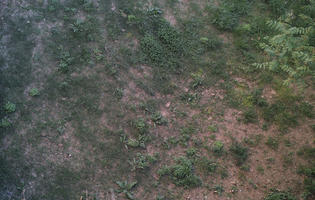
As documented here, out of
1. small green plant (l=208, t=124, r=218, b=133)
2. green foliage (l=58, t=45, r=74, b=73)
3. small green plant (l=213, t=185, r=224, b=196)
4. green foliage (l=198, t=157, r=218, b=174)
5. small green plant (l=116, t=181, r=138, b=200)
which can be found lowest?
small green plant (l=116, t=181, r=138, b=200)

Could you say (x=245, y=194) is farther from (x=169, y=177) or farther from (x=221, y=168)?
(x=169, y=177)

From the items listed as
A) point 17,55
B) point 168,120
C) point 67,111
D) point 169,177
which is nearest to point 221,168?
point 169,177

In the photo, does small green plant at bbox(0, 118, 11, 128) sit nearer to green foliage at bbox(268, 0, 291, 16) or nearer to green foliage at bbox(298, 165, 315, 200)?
green foliage at bbox(298, 165, 315, 200)

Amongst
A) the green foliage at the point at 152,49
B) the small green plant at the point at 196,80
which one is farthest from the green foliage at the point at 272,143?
the green foliage at the point at 152,49

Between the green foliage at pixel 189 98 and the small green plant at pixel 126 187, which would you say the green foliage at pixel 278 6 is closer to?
the green foliage at pixel 189 98

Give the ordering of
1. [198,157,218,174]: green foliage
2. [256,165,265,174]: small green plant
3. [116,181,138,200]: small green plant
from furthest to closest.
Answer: [256,165,265,174]: small green plant < [198,157,218,174]: green foliage < [116,181,138,200]: small green plant

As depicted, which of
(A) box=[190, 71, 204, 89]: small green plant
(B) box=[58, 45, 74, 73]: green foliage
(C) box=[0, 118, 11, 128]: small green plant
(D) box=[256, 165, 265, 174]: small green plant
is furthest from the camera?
(A) box=[190, 71, 204, 89]: small green plant

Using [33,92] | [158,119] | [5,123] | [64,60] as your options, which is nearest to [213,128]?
[158,119]

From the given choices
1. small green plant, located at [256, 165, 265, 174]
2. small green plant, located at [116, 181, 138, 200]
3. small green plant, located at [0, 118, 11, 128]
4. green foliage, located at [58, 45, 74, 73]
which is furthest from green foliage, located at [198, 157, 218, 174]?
small green plant, located at [0, 118, 11, 128]
